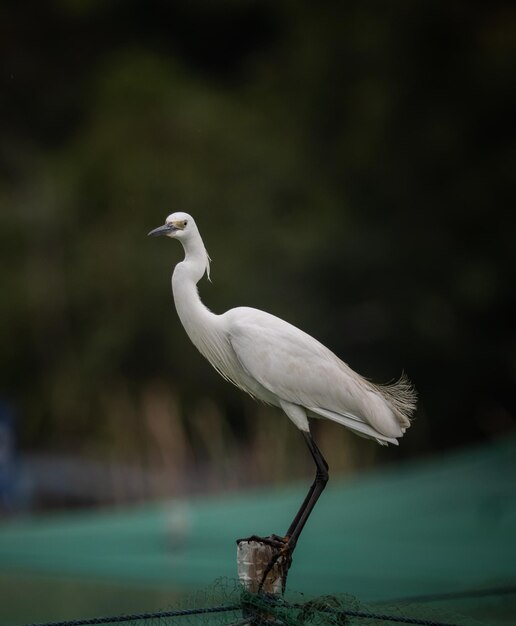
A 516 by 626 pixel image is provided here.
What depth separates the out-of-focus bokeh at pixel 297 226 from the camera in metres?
9.22

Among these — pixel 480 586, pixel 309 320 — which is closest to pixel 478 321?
pixel 309 320

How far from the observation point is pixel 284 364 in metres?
2.73

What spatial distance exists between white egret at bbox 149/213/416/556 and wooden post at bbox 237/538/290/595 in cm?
43

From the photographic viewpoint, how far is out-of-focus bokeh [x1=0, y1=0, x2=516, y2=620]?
9.22 meters

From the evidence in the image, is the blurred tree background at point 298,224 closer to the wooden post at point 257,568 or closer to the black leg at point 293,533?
the black leg at point 293,533

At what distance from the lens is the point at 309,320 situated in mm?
9484

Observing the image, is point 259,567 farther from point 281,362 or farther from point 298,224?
point 298,224

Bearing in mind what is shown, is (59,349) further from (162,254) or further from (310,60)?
(310,60)

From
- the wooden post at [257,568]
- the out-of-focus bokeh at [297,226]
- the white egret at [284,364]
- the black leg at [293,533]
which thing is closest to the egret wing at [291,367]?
the white egret at [284,364]

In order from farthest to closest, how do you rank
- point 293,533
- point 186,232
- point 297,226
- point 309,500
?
1. point 297,226
2. point 186,232
3. point 309,500
4. point 293,533

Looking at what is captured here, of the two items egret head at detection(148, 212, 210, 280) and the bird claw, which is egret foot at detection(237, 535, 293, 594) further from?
egret head at detection(148, 212, 210, 280)

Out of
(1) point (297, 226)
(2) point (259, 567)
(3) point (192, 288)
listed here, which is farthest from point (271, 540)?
(1) point (297, 226)

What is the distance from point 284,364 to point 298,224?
757cm

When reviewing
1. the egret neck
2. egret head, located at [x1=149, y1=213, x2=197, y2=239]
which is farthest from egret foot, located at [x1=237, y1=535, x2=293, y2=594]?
egret head, located at [x1=149, y1=213, x2=197, y2=239]
